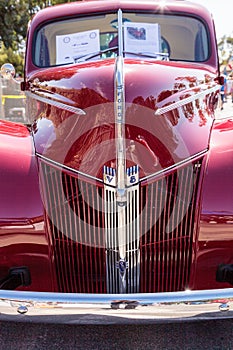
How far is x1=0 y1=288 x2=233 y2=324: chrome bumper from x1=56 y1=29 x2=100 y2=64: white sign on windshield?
2.01 meters

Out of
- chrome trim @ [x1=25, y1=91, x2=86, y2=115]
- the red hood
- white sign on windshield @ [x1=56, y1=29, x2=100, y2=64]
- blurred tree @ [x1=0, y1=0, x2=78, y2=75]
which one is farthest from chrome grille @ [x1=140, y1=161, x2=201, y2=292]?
blurred tree @ [x1=0, y1=0, x2=78, y2=75]

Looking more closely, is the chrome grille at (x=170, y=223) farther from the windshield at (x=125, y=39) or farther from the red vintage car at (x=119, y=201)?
the windshield at (x=125, y=39)

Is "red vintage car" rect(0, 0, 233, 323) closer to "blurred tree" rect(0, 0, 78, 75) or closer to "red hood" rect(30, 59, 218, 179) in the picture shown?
"red hood" rect(30, 59, 218, 179)

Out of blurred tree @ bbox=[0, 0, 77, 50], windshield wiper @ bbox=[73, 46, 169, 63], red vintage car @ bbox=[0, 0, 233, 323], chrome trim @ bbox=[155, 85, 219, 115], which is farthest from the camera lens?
blurred tree @ bbox=[0, 0, 77, 50]

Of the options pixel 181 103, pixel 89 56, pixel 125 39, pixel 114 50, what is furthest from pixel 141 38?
pixel 181 103

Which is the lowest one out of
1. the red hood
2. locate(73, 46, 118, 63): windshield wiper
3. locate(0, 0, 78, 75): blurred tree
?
locate(0, 0, 78, 75): blurred tree

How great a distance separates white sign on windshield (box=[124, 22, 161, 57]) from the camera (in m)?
3.16

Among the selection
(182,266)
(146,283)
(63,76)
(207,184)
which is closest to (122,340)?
(146,283)

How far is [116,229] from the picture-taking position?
2076 mm

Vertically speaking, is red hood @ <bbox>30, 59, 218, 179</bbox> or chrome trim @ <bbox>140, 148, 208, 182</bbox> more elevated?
red hood @ <bbox>30, 59, 218, 179</bbox>

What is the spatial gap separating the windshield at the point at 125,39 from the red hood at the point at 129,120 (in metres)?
0.71

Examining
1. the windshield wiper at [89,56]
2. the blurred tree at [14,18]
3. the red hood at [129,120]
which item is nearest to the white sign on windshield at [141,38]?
the windshield wiper at [89,56]

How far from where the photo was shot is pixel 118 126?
208cm

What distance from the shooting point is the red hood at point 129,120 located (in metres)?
2.13
